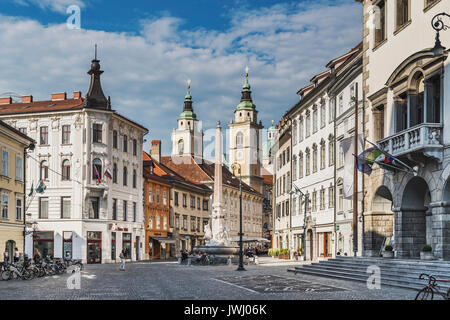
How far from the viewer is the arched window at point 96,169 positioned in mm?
61531

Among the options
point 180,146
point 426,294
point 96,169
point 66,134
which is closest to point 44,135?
point 66,134

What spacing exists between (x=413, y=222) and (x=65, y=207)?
39.3 m

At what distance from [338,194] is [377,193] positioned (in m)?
14.0

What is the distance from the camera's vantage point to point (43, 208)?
61.8 metres

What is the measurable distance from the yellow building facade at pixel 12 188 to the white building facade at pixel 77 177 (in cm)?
1410

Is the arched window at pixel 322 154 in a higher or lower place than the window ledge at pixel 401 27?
lower

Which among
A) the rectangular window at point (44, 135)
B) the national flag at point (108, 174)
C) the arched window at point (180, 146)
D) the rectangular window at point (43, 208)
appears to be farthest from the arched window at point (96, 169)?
the arched window at point (180, 146)

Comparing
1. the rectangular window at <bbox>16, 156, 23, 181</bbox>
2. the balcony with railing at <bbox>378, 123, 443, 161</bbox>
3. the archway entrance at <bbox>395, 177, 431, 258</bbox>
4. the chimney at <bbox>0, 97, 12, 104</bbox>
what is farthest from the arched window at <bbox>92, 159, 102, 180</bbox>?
the balcony with railing at <bbox>378, 123, 443, 161</bbox>

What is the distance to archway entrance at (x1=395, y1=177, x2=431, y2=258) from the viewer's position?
97.1 feet

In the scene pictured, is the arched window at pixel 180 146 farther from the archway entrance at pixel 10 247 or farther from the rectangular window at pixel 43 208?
the archway entrance at pixel 10 247

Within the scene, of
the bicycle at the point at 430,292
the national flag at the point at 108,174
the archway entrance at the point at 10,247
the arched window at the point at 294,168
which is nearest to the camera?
the bicycle at the point at 430,292
